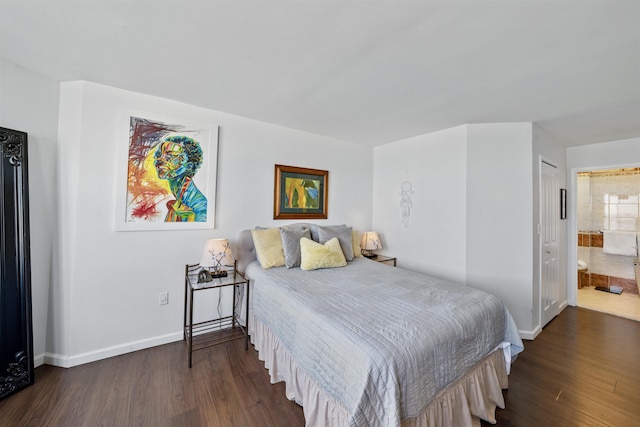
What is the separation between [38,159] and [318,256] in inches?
99.8

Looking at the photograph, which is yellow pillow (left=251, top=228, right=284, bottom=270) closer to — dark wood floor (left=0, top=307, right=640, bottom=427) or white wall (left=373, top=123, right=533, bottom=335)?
dark wood floor (left=0, top=307, right=640, bottom=427)

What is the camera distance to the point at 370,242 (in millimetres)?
3705

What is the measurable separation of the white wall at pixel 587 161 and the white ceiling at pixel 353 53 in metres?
1.12

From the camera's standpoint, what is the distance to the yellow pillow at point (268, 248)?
104 inches

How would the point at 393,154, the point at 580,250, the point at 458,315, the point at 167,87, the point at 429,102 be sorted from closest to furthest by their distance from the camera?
the point at 458,315
the point at 167,87
the point at 429,102
the point at 393,154
the point at 580,250

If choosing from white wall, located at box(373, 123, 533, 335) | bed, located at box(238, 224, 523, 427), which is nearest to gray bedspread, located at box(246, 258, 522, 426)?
bed, located at box(238, 224, 523, 427)

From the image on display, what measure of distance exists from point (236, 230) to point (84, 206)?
1.32 meters

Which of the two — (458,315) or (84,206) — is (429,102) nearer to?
(458,315)

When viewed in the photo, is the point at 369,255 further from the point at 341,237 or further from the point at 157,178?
the point at 157,178

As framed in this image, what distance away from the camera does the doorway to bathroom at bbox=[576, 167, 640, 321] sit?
422 cm

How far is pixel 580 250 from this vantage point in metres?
4.78

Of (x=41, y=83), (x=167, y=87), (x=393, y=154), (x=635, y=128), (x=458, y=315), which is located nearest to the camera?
(x=458, y=315)

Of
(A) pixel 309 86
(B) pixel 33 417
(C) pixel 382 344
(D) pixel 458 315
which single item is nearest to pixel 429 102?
(A) pixel 309 86

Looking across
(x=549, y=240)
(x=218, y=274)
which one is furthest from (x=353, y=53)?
(x=549, y=240)
